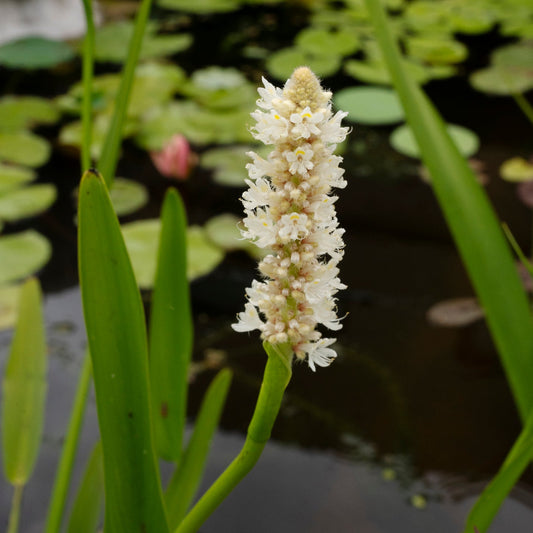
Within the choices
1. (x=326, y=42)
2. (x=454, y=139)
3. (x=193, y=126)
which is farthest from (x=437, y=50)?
(x=193, y=126)

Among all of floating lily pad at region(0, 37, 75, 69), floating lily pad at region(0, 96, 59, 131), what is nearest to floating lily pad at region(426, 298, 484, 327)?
floating lily pad at region(0, 96, 59, 131)

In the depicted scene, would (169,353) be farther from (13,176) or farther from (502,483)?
(13,176)

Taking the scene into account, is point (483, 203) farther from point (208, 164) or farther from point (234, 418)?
point (208, 164)

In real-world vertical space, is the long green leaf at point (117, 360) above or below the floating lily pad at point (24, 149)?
above

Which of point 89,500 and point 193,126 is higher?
point 89,500

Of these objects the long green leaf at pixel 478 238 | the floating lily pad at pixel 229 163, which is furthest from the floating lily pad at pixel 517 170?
the long green leaf at pixel 478 238

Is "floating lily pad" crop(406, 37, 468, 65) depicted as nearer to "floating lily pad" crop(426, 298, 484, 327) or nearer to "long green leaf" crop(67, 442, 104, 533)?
"floating lily pad" crop(426, 298, 484, 327)

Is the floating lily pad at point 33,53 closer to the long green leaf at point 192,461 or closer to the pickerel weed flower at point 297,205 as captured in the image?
the long green leaf at point 192,461
